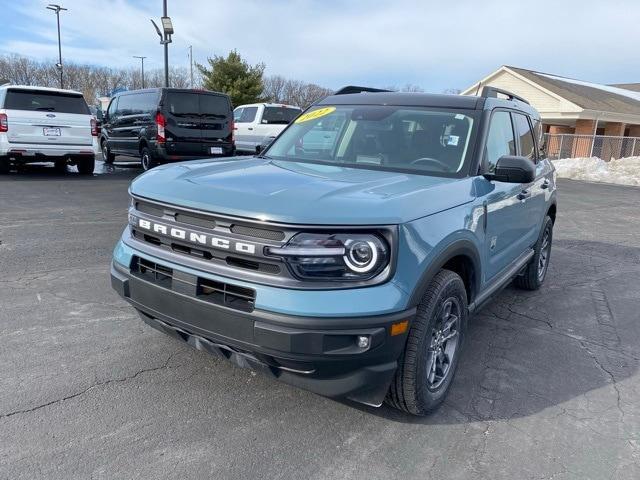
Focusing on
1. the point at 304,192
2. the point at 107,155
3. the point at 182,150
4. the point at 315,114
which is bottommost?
the point at 107,155

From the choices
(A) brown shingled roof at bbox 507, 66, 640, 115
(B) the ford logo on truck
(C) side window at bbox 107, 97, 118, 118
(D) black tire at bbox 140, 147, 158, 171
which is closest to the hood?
(B) the ford logo on truck

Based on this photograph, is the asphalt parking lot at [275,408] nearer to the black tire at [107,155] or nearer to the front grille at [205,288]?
the front grille at [205,288]

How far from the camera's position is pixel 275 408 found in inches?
119

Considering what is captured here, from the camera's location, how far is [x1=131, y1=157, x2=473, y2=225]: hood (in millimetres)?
2447

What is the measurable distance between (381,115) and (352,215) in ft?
6.01

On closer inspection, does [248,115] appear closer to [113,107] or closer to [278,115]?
[278,115]

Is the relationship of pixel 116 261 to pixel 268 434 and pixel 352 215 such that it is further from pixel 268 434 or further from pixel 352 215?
pixel 352 215

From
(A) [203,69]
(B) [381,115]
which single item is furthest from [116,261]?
(A) [203,69]

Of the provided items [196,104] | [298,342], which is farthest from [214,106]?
[298,342]

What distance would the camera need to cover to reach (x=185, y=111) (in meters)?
12.5

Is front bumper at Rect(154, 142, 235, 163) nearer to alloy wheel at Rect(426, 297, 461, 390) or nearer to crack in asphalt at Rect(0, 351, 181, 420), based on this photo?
crack in asphalt at Rect(0, 351, 181, 420)

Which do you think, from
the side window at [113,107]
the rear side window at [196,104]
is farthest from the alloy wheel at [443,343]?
the side window at [113,107]

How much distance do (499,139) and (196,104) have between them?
33.0 feet

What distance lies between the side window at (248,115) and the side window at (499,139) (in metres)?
14.1
